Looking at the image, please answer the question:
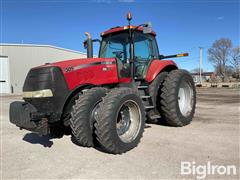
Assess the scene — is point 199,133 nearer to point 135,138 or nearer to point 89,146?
point 135,138

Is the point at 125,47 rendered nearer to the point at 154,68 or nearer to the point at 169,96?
the point at 154,68

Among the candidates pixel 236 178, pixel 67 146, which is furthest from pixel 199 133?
pixel 67 146

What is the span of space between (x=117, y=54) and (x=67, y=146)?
231 centimetres

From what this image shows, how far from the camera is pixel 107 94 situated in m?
3.98

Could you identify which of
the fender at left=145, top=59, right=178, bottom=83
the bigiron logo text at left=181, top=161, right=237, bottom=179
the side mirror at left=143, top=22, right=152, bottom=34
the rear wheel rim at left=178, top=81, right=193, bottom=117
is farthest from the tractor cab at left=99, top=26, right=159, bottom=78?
the bigiron logo text at left=181, top=161, right=237, bottom=179

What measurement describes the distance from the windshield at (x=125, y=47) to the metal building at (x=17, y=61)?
21495mm

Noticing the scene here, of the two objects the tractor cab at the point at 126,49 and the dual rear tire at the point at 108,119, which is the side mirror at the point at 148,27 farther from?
the dual rear tire at the point at 108,119

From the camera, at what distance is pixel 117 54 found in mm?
5348

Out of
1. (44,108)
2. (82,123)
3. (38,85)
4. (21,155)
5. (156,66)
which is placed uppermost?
(156,66)

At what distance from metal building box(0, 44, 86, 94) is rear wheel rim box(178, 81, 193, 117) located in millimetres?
22098

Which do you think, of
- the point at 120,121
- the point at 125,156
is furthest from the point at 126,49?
the point at 125,156

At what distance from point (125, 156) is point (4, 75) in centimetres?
2382

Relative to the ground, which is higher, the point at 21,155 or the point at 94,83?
the point at 94,83

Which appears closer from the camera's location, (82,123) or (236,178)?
(236,178)
